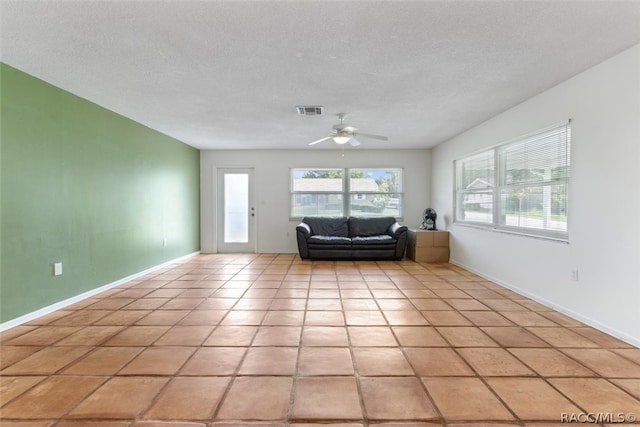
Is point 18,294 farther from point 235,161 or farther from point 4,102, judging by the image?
point 235,161

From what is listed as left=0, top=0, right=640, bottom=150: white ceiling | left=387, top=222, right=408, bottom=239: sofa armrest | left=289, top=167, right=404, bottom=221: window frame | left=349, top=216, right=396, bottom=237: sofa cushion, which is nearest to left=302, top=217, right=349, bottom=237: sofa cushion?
left=349, top=216, right=396, bottom=237: sofa cushion

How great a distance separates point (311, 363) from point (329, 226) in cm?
437

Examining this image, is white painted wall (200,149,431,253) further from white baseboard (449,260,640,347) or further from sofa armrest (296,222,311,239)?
white baseboard (449,260,640,347)

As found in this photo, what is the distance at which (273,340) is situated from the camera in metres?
2.38

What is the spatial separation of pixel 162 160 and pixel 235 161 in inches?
69.8

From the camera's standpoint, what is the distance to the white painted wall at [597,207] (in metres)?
2.35

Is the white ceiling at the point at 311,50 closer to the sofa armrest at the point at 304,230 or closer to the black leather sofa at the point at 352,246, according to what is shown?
the sofa armrest at the point at 304,230

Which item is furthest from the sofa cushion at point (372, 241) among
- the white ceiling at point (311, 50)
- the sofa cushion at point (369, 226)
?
the white ceiling at point (311, 50)

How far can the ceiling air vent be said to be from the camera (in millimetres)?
3679

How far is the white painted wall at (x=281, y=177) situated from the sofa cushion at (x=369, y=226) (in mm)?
618

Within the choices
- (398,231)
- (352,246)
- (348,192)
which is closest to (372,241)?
(352,246)

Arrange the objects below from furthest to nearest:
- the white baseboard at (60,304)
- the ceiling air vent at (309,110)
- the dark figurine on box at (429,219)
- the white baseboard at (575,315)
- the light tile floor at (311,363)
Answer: the dark figurine on box at (429,219) < the ceiling air vent at (309,110) < the white baseboard at (60,304) < the white baseboard at (575,315) < the light tile floor at (311,363)

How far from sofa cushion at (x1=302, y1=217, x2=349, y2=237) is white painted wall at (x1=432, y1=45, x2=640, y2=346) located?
10.8 feet

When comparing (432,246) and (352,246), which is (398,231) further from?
(352,246)
